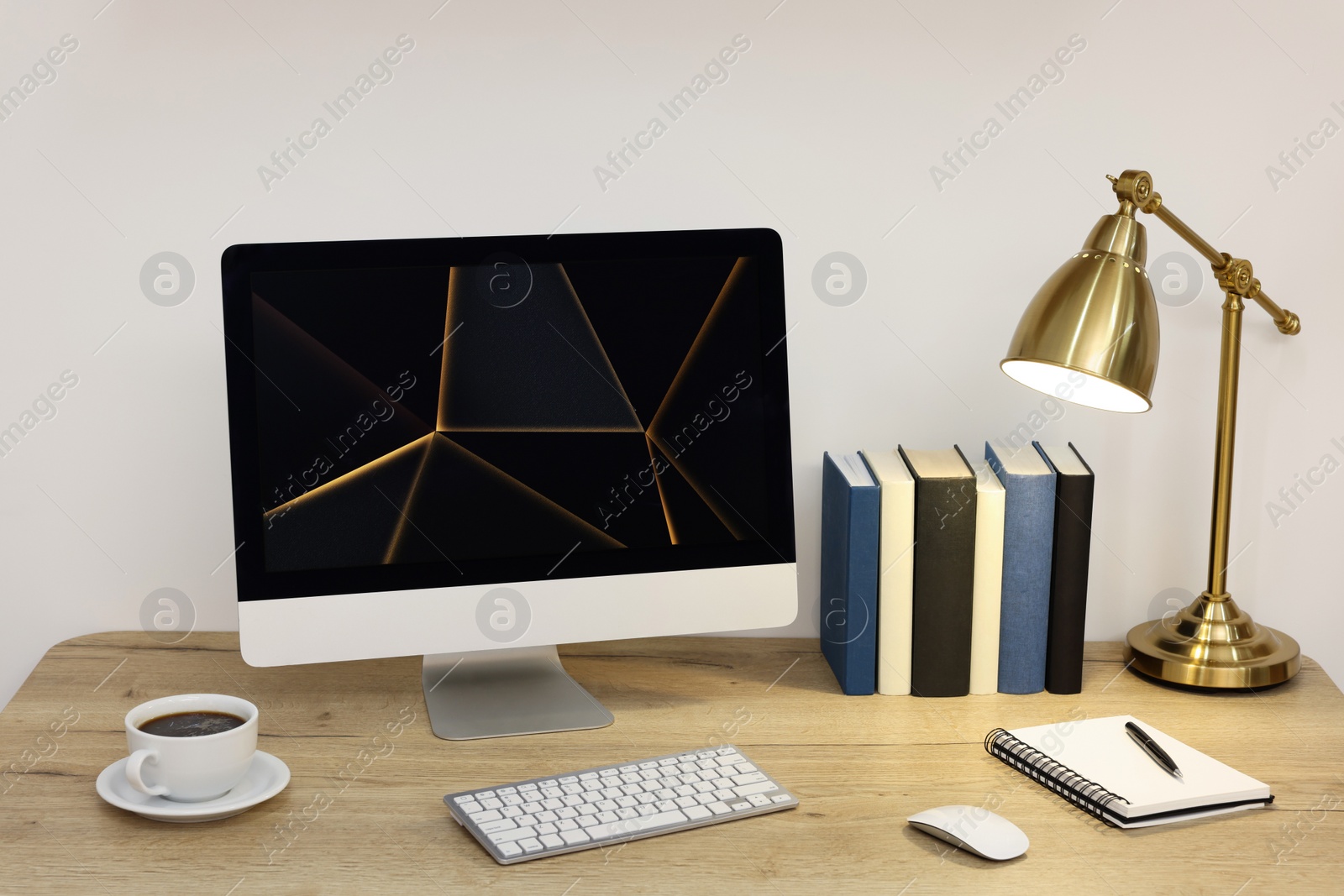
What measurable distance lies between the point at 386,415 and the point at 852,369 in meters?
0.59

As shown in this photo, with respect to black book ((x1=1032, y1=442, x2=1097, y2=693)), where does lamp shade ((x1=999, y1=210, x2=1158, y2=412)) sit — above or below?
above

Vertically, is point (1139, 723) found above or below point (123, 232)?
below

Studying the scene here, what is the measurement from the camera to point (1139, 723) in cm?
110

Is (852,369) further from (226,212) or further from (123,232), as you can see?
(123,232)

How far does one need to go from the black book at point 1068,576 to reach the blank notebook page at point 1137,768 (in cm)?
11

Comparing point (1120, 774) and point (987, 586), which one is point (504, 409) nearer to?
point (987, 586)

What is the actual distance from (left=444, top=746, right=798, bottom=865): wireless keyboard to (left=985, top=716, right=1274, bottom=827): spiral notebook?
25 cm

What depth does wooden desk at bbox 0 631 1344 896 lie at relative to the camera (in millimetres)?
850

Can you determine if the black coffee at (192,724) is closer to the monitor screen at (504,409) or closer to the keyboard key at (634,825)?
the monitor screen at (504,409)

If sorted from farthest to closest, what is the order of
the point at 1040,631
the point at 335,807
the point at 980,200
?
the point at 980,200, the point at 1040,631, the point at 335,807

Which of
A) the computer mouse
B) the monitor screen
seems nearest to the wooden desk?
the computer mouse

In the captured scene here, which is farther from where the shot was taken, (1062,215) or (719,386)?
(1062,215)

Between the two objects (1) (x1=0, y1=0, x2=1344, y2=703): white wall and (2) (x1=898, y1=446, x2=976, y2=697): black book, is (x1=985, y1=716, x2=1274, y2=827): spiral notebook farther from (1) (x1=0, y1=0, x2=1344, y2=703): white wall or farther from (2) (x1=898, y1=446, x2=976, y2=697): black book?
(1) (x1=0, y1=0, x2=1344, y2=703): white wall

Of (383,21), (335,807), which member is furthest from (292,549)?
(383,21)
